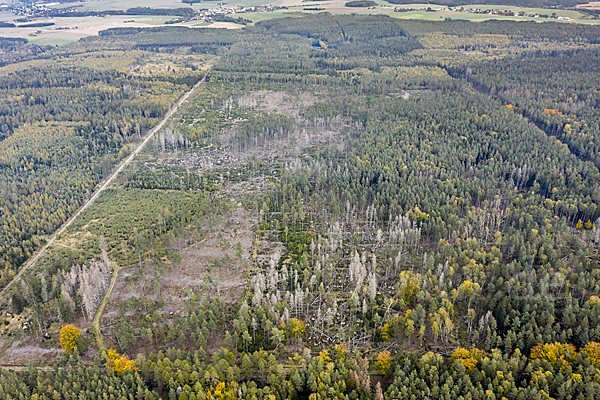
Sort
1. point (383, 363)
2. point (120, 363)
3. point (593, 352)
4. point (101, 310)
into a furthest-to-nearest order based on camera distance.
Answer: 1. point (101, 310)
2. point (383, 363)
3. point (120, 363)
4. point (593, 352)

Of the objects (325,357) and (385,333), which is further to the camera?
(385,333)

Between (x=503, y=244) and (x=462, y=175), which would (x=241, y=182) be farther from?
(x=503, y=244)

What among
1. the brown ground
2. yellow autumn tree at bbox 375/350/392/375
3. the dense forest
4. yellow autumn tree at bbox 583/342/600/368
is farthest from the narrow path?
yellow autumn tree at bbox 583/342/600/368

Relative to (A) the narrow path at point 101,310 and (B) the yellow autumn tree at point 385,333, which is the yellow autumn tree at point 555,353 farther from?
(A) the narrow path at point 101,310

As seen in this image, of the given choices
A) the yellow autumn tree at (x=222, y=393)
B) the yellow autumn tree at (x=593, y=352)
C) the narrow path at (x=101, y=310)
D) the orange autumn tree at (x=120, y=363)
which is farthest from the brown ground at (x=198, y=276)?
the yellow autumn tree at (x=593, y=352)

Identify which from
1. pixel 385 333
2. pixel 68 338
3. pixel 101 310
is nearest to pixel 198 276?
pixel 101 310

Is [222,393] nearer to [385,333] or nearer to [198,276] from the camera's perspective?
[385,333]

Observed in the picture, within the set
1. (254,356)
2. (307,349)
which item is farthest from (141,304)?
(307,349)
